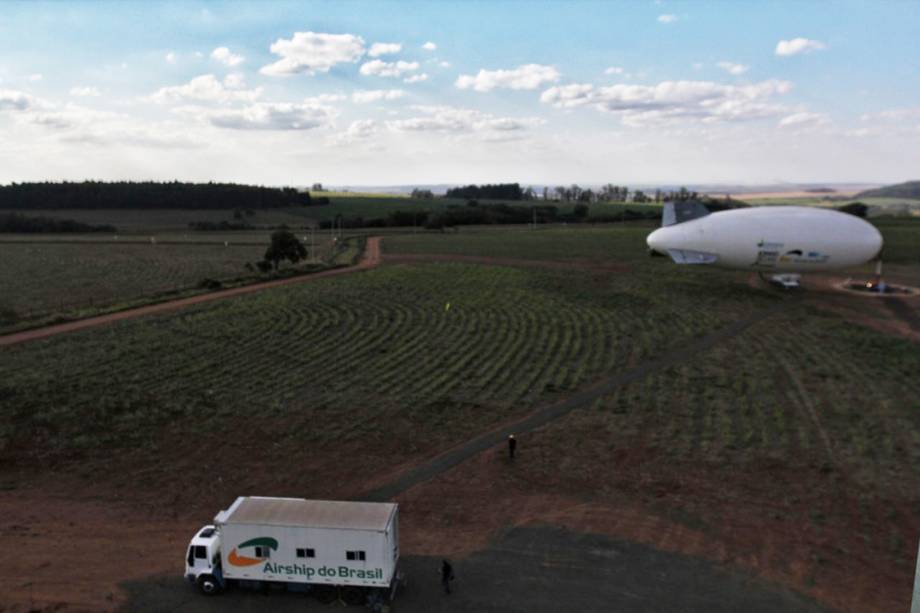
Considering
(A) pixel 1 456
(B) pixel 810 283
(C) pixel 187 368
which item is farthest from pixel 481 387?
(B) pixel 810 283

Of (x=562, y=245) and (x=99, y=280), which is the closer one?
(x=99, y=280)

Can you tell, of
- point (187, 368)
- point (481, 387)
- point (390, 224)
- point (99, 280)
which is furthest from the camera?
point (390, 224)

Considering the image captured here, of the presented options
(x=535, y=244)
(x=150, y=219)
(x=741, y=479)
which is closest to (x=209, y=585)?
(x=741, y=479)

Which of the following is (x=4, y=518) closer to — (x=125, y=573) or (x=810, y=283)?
(x=125, y=573)

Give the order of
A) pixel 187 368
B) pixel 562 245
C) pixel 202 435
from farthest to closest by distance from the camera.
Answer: pixel 562 245 < pixel 187 368 < pixel 202 435

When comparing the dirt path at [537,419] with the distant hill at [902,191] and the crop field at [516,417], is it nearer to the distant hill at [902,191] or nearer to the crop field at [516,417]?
the crop field at [516,417]

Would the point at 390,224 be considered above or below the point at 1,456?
above

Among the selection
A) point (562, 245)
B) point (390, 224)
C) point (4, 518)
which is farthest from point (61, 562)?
point (390, 224)

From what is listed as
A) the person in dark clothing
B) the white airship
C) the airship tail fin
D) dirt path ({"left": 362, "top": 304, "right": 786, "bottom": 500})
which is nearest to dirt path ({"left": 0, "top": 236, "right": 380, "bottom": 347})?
dirt path ({"left": 362, "top": 304, "right": 786, "bottom": 500})
